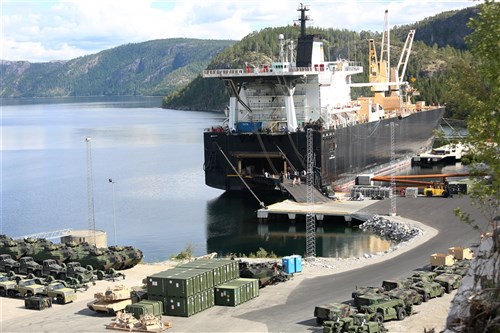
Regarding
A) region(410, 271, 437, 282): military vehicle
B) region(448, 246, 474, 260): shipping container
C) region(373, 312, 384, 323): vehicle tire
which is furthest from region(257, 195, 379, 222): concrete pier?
region(373, 312, 384, 323): vehicle tire

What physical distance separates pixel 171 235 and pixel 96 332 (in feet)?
76.7

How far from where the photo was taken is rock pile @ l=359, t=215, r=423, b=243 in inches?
1784

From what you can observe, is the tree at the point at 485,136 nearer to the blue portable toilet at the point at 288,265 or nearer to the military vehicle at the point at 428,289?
the military vehicle at the point at 428,289

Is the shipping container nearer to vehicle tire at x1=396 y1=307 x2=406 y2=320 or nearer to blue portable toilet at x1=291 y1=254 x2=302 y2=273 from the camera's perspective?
blue portable toilet at x1=291 y1=254 x2=302 y2=273

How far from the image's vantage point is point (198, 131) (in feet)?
482

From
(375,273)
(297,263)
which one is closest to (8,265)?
(297,263)

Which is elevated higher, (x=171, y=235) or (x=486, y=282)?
(x=486, y=282)

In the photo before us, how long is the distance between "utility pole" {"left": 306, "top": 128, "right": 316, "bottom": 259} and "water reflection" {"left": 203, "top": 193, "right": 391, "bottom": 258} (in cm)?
43

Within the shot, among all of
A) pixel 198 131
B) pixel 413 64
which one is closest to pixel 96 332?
pixel 198 131

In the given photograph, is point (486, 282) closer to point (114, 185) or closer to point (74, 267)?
point (74, 267)

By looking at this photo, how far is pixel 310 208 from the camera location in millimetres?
53500

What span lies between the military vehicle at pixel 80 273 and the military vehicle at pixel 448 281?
14.0 meters

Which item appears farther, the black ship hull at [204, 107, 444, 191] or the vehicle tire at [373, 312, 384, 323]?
the black ship hull at [204, 107, 444, 191]

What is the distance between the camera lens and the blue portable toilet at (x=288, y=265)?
115 ft
